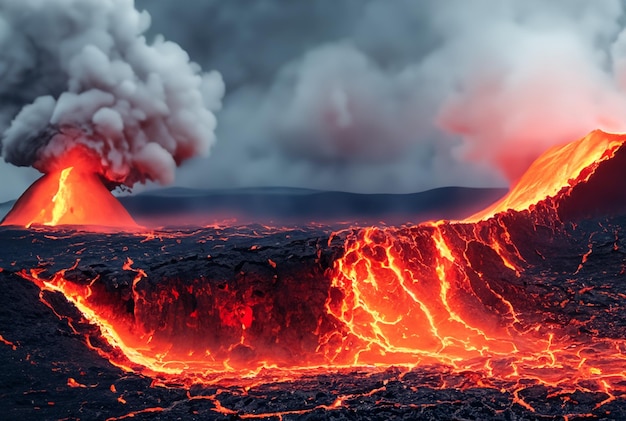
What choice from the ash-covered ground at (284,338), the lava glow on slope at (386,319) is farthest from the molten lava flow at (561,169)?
the lava glow on slope at (386,319)

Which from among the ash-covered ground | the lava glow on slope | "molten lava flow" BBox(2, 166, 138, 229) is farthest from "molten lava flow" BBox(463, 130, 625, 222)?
"molten lava flow" BBox(2, 166, 138, 229)

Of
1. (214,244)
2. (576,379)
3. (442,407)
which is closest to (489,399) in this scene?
(442,407)

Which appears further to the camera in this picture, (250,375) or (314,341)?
(314,341)

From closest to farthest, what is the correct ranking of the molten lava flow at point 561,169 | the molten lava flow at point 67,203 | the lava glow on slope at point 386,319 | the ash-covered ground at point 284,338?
1. the ash-covered ground at point 284,338
2. the lava glow on slope at point 386,319
3. the molten lava flow at point 561,169
4. the molten lava flow at point 67,203

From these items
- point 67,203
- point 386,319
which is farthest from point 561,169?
point 67,203

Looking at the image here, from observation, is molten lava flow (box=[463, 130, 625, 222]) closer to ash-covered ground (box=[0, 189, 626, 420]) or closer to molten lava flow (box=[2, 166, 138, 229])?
ash-covered ground (box=[0, 189, 626, 420])

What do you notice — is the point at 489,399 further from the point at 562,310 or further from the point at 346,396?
the point at 562,310

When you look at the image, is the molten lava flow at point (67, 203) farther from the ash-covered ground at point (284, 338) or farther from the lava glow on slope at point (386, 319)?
the lava glow on slope at point (386, 319)
